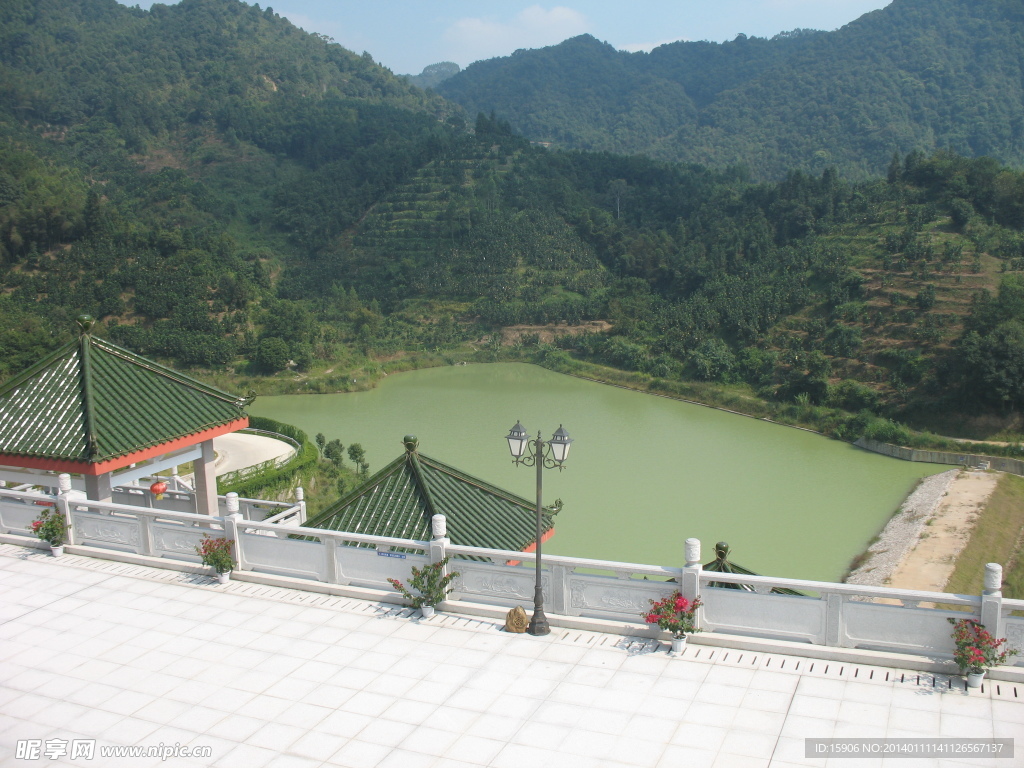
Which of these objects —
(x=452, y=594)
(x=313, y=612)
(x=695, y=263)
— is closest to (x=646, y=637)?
(x=452, y=594)

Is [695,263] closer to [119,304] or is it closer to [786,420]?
[786,420]

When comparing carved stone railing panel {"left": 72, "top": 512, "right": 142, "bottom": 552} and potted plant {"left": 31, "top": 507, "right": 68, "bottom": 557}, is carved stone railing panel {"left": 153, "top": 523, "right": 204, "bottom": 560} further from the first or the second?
potted plant {"left": 31, "top": 507, "right": 68, "bottom": 557}

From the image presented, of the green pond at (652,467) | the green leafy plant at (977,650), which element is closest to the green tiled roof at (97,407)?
the green leafy plant at (977,650)

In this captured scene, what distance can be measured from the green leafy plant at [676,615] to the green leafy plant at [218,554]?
434 cm

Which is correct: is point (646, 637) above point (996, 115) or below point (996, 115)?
below

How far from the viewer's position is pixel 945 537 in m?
19.0

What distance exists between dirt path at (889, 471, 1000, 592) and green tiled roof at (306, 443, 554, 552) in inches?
391

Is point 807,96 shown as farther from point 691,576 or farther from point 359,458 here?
point 691,576

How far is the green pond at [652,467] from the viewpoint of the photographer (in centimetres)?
1942

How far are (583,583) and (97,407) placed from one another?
239 inches

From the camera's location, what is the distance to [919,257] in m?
36.7

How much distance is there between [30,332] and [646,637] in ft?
99.9

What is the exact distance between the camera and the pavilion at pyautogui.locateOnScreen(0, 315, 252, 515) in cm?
944

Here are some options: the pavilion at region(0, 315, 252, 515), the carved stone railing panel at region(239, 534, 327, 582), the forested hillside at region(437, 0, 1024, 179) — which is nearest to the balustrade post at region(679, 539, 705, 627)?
the carved stone railing panel at region(239, 534, 327, 582)
